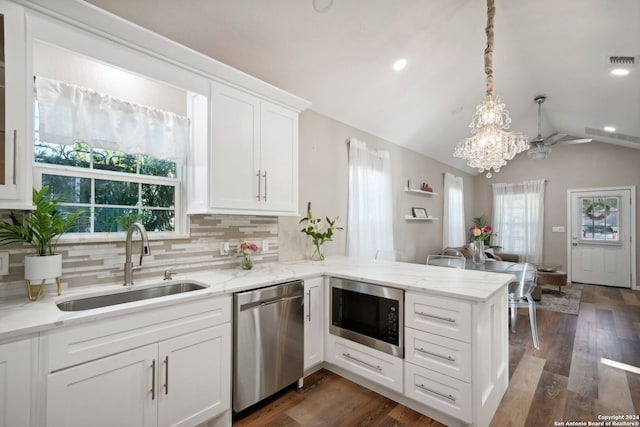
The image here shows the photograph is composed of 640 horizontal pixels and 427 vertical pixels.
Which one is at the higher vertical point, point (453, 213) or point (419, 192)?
point (419, 192)

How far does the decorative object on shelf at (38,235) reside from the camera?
1.49 meters

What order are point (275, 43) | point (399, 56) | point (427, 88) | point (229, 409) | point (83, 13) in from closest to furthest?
point (83, 13) → point (229, 409) → point (275, 43) → point (399, 56) → point (427, 88)

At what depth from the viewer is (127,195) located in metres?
2.13

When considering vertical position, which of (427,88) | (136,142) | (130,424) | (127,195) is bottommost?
(130,424)

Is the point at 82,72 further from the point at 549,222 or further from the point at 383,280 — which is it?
the point at 549,222

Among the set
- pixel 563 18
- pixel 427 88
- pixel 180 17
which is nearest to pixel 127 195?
pixel 180 17

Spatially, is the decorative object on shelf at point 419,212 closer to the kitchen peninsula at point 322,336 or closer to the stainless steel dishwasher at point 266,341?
the kitchen peninsula at point 322,336

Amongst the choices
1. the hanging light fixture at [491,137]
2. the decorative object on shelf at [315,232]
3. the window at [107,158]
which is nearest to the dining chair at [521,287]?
the hanging light fixture at [491,137]

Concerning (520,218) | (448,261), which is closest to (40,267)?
(448,261)

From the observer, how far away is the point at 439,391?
1.83 metres

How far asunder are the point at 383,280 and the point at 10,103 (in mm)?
2209

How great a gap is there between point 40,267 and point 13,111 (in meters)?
0.75

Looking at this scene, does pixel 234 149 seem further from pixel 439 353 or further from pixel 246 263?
pixel 439 353

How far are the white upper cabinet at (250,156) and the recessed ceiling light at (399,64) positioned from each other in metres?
1.28
